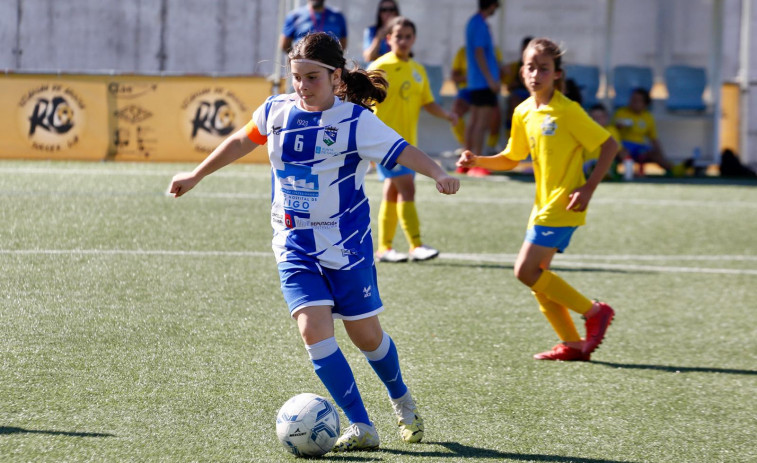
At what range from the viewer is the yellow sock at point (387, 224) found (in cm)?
830

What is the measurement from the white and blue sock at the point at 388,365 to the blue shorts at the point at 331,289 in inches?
6.4

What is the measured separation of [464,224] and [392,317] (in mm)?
3762

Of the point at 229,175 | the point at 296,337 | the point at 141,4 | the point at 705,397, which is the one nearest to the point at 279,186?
the point at 296,337

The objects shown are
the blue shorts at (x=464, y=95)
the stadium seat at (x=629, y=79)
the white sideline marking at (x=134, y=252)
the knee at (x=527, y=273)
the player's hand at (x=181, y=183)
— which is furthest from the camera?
the stadium seat at (x=629, y=79)

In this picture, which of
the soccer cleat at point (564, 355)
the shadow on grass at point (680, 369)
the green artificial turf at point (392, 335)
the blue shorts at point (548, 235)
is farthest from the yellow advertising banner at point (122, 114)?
the shadow on grass at point (680, 369)

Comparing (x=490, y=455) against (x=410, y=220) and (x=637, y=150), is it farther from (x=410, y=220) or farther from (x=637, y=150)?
(x=637, y=150)

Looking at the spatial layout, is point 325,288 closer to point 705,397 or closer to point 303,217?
point 303,217

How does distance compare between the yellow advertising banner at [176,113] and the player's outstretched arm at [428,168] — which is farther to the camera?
the yellow advertising banner at [176,113]

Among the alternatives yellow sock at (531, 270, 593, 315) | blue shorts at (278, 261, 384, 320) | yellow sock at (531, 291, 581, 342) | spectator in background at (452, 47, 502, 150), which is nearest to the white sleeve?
blue shorts at (278, 261, 384, 320)

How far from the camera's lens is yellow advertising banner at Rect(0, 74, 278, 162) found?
1330cm

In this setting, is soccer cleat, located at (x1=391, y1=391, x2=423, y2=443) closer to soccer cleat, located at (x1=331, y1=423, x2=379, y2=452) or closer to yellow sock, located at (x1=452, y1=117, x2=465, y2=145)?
soccer cleat, located at (x1=331, y1=423, x2=379, y2=452)

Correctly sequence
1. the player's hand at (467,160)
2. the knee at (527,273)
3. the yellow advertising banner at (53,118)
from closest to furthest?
the player's hand at (467,160) → the knee at (527,273) → the yellow advertising banner at (53,118)

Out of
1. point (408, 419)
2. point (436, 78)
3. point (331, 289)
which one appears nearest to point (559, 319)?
point (408, 419)

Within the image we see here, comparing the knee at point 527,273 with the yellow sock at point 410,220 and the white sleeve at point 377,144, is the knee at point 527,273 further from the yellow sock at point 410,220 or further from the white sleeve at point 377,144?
the yellow sock at point 410,220
